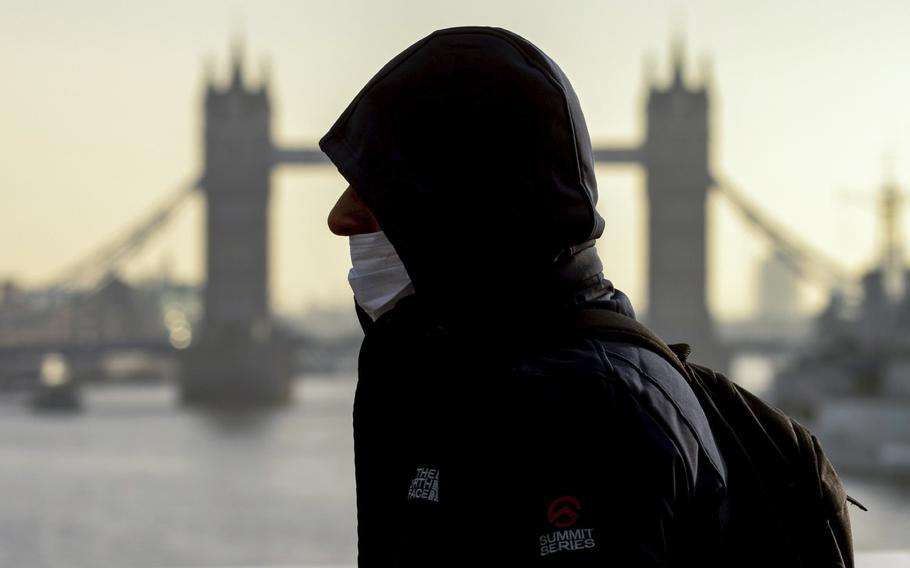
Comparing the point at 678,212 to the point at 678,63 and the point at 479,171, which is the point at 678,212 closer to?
the point at 678,63

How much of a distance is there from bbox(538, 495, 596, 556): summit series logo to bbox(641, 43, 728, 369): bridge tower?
30.2m

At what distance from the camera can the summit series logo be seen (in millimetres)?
516

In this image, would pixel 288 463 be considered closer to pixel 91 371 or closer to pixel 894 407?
pixel 894 407

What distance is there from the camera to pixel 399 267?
62 centimetres

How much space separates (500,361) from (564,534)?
80 mm

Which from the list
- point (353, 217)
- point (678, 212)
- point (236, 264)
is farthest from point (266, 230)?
point (353, 217)

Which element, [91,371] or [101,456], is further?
[91,371]

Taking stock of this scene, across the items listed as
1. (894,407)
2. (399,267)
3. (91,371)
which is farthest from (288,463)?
(399,267)

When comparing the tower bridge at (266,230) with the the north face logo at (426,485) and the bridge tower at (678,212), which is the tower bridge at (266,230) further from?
the the north face logo at (426,485)

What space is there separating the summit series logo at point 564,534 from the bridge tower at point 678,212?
30.2 meters

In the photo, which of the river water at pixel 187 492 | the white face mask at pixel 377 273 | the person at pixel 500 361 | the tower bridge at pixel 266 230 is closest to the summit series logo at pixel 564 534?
the person at pixel 500 361

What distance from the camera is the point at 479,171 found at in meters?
0.56

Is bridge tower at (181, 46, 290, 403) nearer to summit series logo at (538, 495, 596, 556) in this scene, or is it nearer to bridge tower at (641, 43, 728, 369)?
bridge tower at (641, 43, 728, 369)

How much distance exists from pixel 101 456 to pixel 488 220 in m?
26.8
